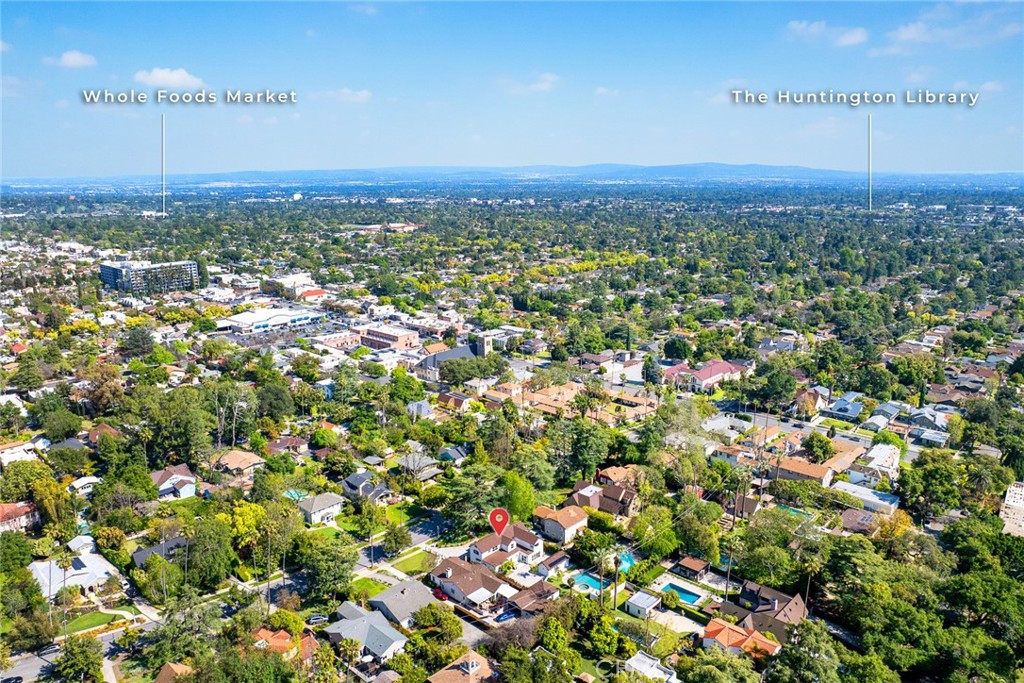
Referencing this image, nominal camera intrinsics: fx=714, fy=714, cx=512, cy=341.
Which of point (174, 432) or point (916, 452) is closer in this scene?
point (174, 432)

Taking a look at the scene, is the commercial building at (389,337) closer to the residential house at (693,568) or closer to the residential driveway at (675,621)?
the residential house at (693,568)

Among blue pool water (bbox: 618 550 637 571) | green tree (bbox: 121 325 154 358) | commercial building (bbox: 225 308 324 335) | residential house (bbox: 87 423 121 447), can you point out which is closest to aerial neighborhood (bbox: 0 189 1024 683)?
blue pool water (bbox: 618 550 637 571)

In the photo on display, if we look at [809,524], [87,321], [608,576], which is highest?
[87,321]

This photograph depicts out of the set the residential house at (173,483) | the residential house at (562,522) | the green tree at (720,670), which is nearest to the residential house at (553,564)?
the residential house at (562,522)

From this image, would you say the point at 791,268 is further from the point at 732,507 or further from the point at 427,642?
the point at 427,642

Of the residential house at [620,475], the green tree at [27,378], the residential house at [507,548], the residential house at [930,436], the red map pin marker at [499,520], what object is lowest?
the residential house at [507,548]

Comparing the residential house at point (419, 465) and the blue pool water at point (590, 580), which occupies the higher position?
the residential house at point (419, 465)

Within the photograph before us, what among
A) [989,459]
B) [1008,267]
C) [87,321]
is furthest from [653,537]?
[1008,267]
